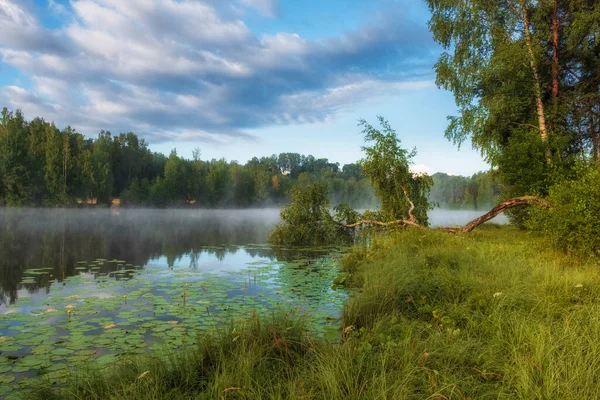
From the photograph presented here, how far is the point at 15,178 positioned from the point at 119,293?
2187 inches

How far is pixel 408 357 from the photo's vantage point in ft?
12.2

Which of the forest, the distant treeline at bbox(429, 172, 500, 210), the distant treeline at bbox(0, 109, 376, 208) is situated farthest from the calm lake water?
the distant treeline at bbox(429, 172, 500, 210)

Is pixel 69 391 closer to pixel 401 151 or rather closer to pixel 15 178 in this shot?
pixel 401 151

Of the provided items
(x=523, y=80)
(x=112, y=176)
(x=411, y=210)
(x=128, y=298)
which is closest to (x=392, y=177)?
(x=411, y=210)

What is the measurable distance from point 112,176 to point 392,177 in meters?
64.2

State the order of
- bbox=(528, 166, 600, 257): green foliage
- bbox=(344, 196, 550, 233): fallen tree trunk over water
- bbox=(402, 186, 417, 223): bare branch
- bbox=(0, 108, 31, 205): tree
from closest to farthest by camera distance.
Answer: bbox=(528, 166, 600, 257): green foliage < bbox=(344, 196, 550, 233): fallen tree trunk over water < bbox=(402, 186, 417, 223): bare branch < bbox=(0, 108, 31, 205): tree

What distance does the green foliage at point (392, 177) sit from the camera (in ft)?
56.5

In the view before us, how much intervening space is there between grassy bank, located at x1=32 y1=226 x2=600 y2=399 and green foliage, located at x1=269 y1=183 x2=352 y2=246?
11735 millimetres

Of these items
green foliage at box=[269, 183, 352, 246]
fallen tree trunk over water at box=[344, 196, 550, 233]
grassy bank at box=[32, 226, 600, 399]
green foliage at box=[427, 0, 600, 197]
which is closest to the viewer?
grassy bank at box=[32, 226, 600, 399]

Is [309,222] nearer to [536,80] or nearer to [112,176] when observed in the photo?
[536,80]

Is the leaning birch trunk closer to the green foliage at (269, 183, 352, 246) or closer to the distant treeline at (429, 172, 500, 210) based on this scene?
the green foliage at (269, 183, 352, 246)

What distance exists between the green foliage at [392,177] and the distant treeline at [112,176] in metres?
6.99

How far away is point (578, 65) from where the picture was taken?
17.3 meters

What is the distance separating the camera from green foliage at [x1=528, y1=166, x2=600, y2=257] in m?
8.32
